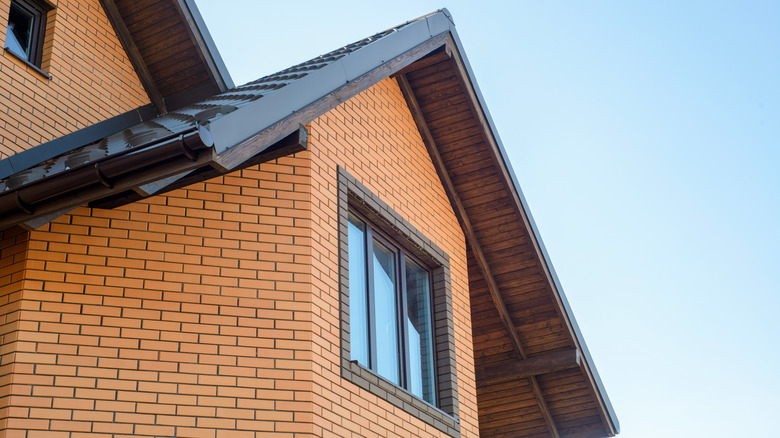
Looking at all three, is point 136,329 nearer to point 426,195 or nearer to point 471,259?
point 426,195

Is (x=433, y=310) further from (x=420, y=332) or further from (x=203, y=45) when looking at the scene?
(x=203, y=45)

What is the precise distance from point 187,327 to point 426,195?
3.69 meters

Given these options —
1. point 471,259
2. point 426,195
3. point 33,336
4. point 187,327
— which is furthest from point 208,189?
point 471,259

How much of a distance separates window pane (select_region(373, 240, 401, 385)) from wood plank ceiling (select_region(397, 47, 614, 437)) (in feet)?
5.65

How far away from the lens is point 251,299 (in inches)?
261

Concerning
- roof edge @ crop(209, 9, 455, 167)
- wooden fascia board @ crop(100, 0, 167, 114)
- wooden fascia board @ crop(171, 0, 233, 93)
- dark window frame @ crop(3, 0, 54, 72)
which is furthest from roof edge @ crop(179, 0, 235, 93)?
roof edge @ crop(209, 9, 455, 167)

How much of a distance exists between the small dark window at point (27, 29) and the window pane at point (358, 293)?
3553 mm

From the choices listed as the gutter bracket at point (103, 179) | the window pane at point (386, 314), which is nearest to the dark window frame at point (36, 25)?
the window pane at point (386, 314)

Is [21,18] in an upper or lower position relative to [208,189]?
upper

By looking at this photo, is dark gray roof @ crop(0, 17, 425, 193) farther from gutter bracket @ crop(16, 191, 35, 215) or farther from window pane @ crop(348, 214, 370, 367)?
window pane @ crop(348, 214, 370, 367)

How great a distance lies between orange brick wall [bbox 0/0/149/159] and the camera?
7.95 metres

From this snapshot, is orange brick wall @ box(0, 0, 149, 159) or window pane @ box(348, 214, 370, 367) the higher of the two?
orange brick wall @ box(0, 0, 149, 159)

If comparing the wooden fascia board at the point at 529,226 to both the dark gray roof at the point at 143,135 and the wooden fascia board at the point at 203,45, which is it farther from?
the wooden fascia board at the point at 203,45

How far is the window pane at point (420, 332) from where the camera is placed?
334 inches
